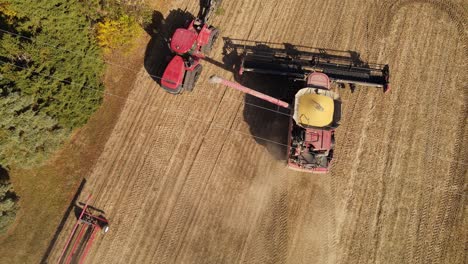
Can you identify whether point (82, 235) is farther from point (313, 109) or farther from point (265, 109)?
point (313, 109)

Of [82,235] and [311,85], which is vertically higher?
[311,85]

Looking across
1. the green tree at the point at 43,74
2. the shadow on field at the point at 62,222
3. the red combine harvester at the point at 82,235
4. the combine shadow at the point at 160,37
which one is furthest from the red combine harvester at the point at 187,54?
the red combine harvester at the point at 82,235

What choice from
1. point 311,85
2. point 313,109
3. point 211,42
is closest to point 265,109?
point 311,85

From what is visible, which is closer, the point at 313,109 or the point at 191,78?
the point at 313,109

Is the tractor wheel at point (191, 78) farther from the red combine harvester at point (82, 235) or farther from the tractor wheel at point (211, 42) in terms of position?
the red combine harvester at point (82, 235)

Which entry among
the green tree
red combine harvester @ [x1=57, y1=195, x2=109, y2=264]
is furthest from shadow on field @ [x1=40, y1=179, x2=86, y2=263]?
the green tree

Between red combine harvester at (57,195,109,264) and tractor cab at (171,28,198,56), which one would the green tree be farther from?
tractor cab at (171,28,198,56)
